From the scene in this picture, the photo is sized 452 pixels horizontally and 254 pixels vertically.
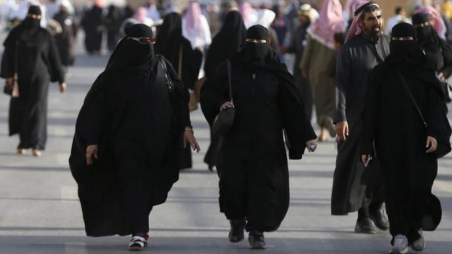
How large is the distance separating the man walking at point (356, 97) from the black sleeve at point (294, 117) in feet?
1.99

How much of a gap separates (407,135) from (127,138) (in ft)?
6.07

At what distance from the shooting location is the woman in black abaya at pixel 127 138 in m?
8.96

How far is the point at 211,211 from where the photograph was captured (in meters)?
11.0

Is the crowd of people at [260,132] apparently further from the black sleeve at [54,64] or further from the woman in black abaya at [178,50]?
the black sleeve at [54,64]

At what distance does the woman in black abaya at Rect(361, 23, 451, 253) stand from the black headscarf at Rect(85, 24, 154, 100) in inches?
60.5

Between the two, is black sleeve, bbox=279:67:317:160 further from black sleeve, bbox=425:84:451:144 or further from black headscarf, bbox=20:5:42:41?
black headscarf, bbox=20:5:42:41

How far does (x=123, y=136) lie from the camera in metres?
9.02

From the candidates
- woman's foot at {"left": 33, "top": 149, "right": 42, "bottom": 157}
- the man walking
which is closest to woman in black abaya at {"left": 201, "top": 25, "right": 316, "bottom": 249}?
the man walking

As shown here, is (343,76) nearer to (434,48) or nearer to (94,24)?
(434,48)

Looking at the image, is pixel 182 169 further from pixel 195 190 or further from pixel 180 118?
pixel 180 118

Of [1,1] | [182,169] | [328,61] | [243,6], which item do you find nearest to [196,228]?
[182,169]

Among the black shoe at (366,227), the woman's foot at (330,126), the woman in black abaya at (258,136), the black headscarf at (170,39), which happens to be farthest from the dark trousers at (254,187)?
the woman's foot at (330,126)

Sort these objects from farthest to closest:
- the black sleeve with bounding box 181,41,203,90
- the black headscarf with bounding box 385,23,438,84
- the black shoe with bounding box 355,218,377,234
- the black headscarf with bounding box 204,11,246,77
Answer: the black sleeve with bounding box 181,41,203,90
the black headscarf with bounding box 204,11,246,77
the black shoe with bounding box 355,218,377,234
the black headscarf with bounding box 385,23,438,84

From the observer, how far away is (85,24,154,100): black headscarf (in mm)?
9102
